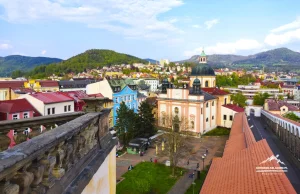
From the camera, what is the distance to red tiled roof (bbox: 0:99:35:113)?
74.4ft

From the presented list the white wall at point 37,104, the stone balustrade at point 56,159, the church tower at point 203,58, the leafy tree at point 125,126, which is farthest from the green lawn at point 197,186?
the church tower at point 203,58

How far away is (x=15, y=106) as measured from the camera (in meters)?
23.7

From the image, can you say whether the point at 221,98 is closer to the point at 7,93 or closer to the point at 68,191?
the point at 7,93

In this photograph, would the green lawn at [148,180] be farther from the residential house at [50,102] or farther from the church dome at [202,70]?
the church dome at [202,70]

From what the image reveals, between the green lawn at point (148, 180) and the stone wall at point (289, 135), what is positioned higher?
the stone wall at point (289, 135)

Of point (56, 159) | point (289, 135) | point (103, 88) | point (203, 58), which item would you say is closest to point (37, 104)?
point (103, 88)

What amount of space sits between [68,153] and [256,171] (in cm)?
1003

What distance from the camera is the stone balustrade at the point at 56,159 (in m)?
1.98

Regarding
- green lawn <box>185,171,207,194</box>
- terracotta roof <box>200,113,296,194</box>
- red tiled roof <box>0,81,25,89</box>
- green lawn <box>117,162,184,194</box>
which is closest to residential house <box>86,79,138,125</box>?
green lawn <box>117,162,184,194</box>

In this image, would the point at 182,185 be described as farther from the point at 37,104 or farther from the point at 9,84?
the point at 9,84

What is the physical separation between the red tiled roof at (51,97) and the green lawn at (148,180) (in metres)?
10.5

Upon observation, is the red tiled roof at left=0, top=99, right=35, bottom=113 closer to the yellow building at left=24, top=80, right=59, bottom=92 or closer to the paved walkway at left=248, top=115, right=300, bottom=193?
the paved walkway at left=248, top=115, right=300, bottom=193

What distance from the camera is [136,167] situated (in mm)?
26250

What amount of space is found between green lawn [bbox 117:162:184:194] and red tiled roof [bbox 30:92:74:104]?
10.5 metres
